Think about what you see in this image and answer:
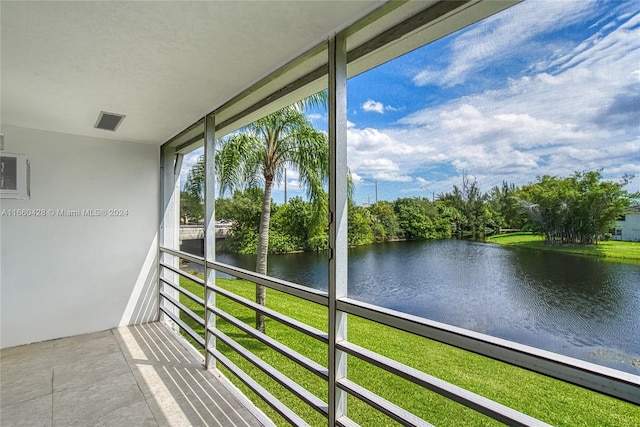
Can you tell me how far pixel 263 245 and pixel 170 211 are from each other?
2.12m

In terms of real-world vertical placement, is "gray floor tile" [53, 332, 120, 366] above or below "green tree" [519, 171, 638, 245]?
below

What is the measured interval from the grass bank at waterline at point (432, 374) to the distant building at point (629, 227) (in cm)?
51

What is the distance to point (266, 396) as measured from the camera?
2.22 metres

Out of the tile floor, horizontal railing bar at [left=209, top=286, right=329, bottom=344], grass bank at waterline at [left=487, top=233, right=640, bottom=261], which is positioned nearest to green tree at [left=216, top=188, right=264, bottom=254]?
horizontal railing bar at [left=209, top=286, right=329, bottom=344]

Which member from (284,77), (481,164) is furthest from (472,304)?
(284,77)

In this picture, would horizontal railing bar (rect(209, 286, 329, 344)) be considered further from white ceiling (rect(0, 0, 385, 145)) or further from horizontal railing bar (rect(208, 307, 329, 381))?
white ceiling (rect(0, 0, 385, 145))

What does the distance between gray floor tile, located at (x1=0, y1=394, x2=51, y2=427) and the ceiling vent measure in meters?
2.40

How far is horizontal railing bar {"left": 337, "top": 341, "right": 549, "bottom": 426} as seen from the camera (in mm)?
1099

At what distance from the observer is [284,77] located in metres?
2.25

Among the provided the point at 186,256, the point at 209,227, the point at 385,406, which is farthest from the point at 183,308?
the point at 385,406

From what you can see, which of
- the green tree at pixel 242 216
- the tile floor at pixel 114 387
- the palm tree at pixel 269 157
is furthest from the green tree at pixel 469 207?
the green tree at pixel 242 216

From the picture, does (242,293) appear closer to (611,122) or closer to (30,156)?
(611,122)

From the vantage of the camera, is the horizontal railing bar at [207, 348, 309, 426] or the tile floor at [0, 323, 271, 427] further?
the tile floor at [0, 323, 271, 427]

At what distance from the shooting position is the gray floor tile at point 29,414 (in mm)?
2219
